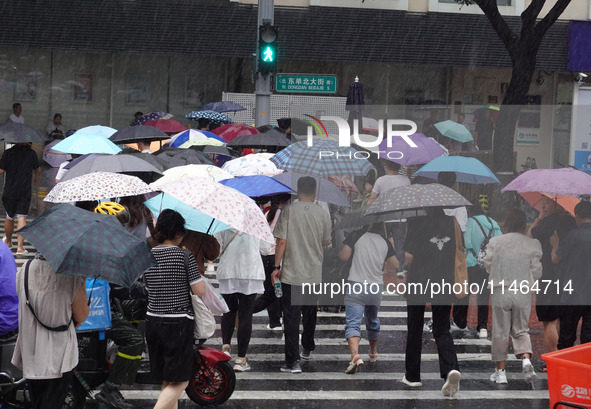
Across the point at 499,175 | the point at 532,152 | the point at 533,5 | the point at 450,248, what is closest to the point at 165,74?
the point at 533,5

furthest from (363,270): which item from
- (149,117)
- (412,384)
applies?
(149,117)

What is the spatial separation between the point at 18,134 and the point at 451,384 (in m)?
8.72

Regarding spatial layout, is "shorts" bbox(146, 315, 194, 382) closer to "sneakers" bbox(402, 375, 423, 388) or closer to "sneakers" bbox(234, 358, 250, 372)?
"sneakers" bbox(234, 358, 250, 372)

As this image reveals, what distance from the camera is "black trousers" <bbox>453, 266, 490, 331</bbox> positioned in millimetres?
11109

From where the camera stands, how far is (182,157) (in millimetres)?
12305

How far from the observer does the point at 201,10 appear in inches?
967

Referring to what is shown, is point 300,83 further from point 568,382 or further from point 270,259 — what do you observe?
point 568,382

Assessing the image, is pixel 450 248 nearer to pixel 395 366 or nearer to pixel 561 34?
pixel 395 366

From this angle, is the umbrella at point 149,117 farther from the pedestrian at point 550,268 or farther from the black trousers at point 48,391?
the black trousers at point 48,391

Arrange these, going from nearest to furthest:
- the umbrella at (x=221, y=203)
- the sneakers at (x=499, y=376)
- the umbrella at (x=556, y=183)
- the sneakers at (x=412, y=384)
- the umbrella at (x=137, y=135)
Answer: the umbrella at (x=221, y=203)
the sneakers at (x=412, y=384)
the sneakers at (x=499, y=376)
the umbrella at (x=556, y=183)
the umbrella at (x=137, y=135)

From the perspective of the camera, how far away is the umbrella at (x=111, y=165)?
407 inches

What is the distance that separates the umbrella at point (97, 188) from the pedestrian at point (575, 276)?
4.34m

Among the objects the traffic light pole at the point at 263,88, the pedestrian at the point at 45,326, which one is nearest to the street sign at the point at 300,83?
the traffic light pole at the point at 263,88

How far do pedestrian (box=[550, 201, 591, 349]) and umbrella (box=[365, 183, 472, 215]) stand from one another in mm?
1339
